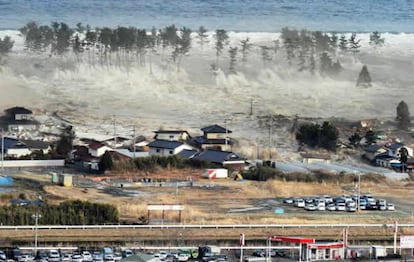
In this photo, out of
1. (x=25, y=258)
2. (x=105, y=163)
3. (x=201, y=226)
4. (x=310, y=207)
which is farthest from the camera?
(x=105, y=163)

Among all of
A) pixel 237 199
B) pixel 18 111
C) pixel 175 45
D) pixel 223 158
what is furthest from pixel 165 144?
pixel 175 45

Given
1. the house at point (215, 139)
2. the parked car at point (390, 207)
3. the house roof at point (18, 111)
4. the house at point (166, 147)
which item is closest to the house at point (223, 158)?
the house at point (166, 147)

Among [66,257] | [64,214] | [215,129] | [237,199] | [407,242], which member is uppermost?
[407,242]

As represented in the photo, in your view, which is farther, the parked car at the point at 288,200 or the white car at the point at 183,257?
the parked car at the point at 288,200

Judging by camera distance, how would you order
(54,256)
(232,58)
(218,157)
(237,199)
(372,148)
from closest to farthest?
(54,256), (237,199), (218,157), (372,148), (232,58)

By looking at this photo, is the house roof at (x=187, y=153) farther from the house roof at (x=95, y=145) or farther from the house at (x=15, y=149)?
the house at (x=15, y=149)

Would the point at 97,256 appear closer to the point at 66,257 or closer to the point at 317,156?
the point at 66,257

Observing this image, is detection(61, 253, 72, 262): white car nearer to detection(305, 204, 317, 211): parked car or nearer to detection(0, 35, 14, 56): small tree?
detection(305, 204, 317, 211): parked car
